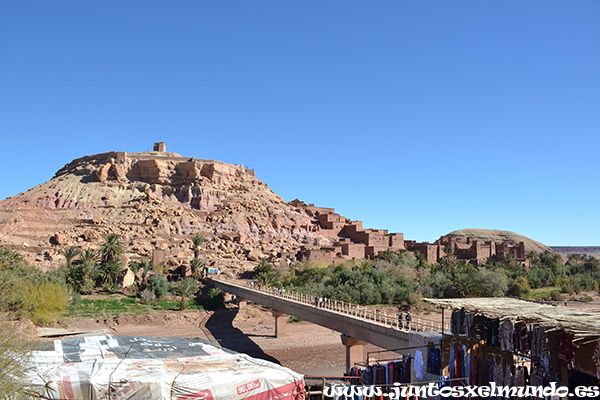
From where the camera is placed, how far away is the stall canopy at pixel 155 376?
11.3 metres

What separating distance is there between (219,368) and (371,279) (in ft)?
102

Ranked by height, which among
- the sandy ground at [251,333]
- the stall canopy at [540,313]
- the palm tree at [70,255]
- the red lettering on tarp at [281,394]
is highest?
the palm tree at [70,255]

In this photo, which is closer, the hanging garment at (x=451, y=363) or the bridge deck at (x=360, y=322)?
the hanging garment at (x=451, y=363)

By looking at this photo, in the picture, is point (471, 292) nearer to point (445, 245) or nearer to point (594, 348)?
point (445, 245)

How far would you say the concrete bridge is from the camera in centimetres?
1656

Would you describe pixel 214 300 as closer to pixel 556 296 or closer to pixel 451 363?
pixel 451 363

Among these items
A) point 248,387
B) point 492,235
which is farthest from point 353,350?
point 492,235

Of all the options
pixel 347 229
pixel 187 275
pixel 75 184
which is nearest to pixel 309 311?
pixel 187 275

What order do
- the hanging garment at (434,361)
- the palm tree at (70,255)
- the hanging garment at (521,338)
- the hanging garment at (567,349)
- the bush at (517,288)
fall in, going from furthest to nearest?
the bush at (517,288) < the palm tree at (70,255) < the hanging garment at (434,361) < the hanging garment at (521,338) < the hanging garment at (567,349)

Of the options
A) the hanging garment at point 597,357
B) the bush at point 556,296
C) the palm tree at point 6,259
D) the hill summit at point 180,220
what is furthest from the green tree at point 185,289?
the bush at point 556,296

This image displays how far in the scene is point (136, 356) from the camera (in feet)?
44.9

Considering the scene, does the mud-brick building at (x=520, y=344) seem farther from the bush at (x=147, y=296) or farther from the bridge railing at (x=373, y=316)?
the bush at (x=147, y=296)

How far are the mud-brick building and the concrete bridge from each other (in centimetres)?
154

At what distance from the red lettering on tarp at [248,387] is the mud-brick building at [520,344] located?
17.8ft
